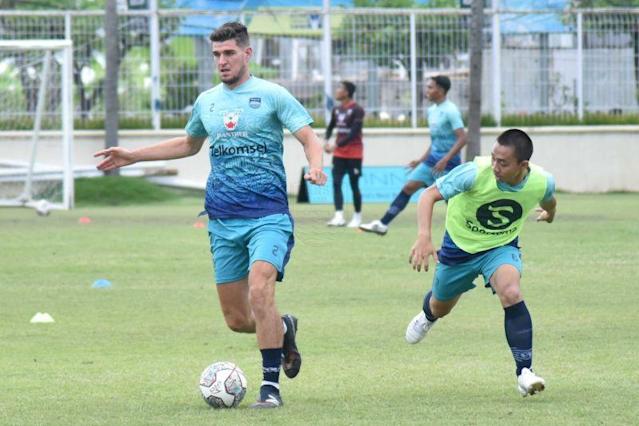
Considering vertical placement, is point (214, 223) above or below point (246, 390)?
above

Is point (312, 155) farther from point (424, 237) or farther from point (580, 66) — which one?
point (580, 66)

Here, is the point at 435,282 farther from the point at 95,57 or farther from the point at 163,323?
the point at 95,57

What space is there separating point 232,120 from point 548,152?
23639 mm

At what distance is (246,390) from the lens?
880 centimetres

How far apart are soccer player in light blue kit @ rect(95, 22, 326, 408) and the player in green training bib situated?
79 cm

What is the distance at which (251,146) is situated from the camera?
8758mm

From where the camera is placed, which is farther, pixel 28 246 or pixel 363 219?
pixel 363 219

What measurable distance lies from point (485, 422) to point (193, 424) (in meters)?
1.48

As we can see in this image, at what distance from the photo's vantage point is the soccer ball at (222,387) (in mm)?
8383

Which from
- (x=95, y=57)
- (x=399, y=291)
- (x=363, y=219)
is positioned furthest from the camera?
(x=95, y=57)

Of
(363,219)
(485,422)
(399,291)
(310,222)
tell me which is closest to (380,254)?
(399,291)

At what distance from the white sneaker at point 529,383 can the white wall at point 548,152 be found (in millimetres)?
22260

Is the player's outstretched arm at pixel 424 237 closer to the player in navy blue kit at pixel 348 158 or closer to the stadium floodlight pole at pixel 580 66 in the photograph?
the player in navy blue kit at pixel 348 158

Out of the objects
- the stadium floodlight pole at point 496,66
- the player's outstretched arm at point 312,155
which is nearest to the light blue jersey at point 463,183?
the player's outstretched arm at point 312,155
